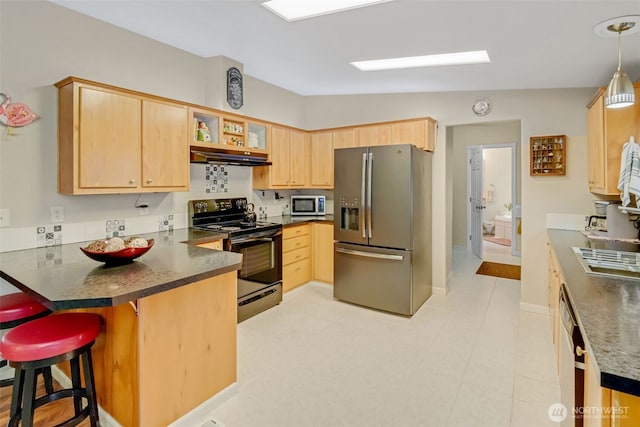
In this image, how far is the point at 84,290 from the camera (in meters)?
1.47

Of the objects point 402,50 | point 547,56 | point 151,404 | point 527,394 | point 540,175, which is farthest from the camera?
point 540,175

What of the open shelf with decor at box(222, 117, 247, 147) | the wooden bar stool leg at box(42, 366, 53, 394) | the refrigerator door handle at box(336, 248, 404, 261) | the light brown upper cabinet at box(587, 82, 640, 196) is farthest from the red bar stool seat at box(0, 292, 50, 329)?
the light brown upper cabinet at box(587, 82, 640, 196)

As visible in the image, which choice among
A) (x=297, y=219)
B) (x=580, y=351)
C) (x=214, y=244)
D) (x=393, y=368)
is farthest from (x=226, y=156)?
(x=580, y=351)

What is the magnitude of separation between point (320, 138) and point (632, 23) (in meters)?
3.25

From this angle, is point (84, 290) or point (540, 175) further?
point (540, 175)

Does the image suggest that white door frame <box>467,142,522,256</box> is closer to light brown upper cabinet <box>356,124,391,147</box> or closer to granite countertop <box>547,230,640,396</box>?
light brown upper cabinet <box>356,124,391,147</box>

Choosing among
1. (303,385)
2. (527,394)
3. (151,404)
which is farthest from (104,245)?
(527,394)

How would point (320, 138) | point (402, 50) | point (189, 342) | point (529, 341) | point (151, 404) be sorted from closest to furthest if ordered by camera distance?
point (151, 404), point (189, 342), point (402, 50), point (529, 341), point (320, 138)

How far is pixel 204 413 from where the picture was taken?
1975 mm

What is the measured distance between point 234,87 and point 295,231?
1.82 metres

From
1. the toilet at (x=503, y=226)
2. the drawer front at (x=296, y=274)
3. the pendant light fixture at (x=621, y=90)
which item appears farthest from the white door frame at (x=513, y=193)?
the pendant light fixture at (x=621, y=90)

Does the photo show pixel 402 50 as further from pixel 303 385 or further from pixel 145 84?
pixel 303 385

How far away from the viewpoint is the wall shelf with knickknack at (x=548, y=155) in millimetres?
3285

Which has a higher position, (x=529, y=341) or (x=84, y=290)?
(x=84, y=290)
